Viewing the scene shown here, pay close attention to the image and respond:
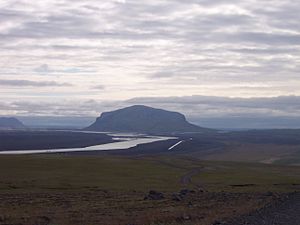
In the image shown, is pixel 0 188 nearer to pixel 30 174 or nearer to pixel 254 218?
pixel 30 174

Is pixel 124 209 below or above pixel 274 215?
above

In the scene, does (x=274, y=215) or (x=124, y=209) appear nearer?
(x=274, y=215)

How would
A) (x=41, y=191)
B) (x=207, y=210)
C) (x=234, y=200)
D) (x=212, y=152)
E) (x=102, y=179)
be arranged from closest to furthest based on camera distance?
1. (x=207, y=210)
2. (x=234, y=200)
3. (x=41, y=191)
4. (x=102, y=179)
5. (x=212, y=152)

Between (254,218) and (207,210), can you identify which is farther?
(207,210)

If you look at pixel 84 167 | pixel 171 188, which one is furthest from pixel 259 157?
pixel 171 188

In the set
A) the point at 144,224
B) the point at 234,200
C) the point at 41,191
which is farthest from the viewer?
the point at 41,191

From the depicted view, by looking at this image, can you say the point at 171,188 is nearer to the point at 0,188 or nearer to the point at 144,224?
the point at 0,188

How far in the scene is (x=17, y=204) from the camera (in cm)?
4028

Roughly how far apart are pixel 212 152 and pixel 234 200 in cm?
14552

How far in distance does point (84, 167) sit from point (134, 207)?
56631mm

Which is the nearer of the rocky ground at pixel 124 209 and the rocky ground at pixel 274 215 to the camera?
the rocky ground at pixel 124 209

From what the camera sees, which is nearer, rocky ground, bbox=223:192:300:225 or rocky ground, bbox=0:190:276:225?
rocky ground, bbox=0:190:276:225

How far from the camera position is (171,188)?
6031 centimetres

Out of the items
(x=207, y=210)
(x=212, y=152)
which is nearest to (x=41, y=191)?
(x=207, y=210)
